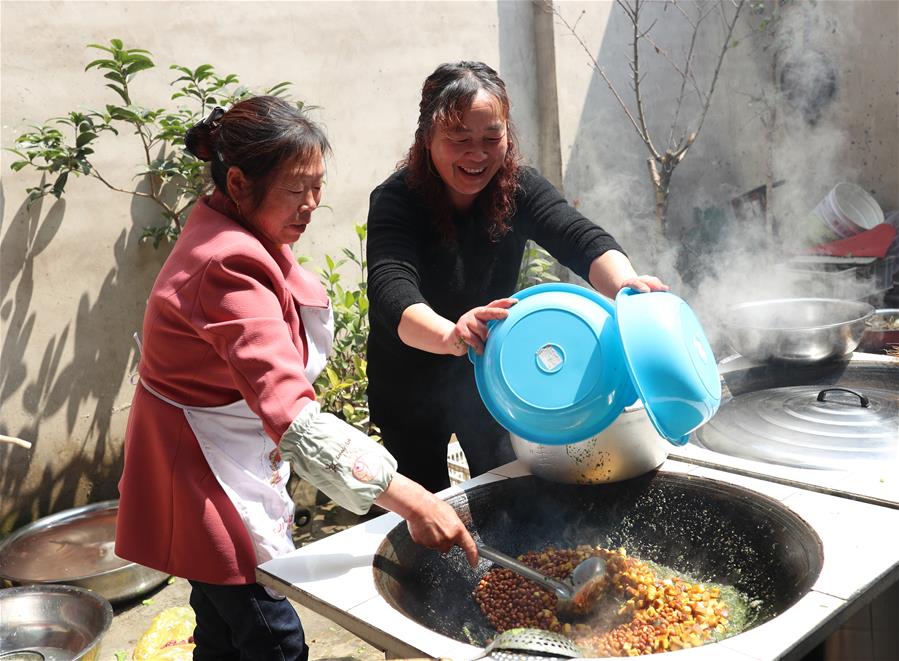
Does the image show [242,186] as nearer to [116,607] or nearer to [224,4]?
[116,607]

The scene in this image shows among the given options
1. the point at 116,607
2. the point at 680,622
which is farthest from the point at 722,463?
the point at 116,607

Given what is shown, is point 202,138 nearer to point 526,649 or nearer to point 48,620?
point 526,649

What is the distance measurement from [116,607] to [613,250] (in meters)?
2.77

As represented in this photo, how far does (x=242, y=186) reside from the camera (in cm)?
186

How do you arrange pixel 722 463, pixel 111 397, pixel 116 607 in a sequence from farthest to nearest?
pixel 111 397 → pixel 116 607 → pixel 722 463

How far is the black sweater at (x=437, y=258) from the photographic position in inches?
93.1

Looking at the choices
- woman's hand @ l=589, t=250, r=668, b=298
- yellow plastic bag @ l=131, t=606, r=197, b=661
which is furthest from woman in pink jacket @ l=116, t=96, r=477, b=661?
yellow plastic bag @ l=131, t=606, r=197, b=661

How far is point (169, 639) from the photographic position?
314 cm

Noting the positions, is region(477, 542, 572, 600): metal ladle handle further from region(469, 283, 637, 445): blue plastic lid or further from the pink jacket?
the pink jacket

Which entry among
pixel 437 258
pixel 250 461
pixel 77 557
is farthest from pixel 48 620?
pixel 437 258

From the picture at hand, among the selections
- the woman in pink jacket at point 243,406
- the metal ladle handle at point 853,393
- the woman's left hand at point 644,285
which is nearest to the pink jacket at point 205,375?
the woman in pink jacket at point 243,406

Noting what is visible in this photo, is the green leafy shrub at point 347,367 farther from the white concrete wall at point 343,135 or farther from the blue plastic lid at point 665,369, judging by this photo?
the blue plastic lid at point 665,369

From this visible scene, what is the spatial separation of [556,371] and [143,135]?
311 cm

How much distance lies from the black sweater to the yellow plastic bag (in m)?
1.20
